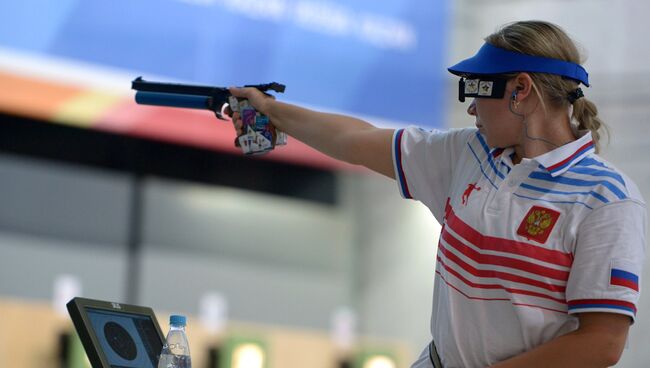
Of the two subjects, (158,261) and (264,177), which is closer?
(158,261)

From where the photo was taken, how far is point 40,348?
5.23m

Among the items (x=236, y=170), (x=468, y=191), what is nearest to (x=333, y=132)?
(x=468, y=191)

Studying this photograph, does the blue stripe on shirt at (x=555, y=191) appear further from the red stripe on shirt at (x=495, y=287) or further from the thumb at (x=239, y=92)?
the thumb at (x=239, y=92)

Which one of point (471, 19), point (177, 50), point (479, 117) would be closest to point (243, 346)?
point (177, 50)

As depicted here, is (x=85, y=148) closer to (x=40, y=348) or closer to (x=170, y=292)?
(x=170, y=292)

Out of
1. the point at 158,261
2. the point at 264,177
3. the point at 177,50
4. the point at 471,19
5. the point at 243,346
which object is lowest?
the point at 243,346

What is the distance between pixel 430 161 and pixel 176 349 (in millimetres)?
572

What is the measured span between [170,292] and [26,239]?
94 centimetres

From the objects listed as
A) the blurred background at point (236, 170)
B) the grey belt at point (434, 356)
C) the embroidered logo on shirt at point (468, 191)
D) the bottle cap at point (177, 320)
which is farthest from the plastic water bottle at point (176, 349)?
the blurred background at point (236, 170)

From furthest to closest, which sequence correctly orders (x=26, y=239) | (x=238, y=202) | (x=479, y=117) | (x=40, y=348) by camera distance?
(x=238, y=202)
(x=26, y=239)
(x=40, y=348)
(x=479, y=117)

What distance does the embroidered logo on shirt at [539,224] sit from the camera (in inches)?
74.6

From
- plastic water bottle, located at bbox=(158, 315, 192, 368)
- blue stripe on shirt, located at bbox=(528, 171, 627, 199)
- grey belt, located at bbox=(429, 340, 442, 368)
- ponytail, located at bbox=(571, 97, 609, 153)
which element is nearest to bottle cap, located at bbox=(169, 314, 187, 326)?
plastic water bottle, located at bbox=(158, 315, 192, 368)

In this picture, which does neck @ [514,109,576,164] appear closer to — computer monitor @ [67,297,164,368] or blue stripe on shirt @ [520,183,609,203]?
blue stripe on shirt @ [520,183,609,203]

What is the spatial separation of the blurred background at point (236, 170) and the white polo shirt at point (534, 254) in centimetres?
352
